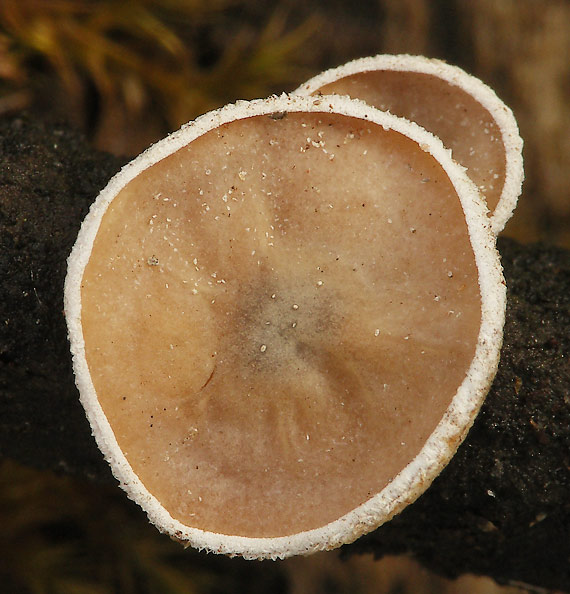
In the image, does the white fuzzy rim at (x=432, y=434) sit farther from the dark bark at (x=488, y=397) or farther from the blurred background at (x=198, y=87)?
the blurred background at (x=198, y=87)

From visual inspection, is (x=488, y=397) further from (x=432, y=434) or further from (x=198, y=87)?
(x=198, y=87)

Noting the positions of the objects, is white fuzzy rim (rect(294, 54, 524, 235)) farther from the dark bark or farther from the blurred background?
the blurred background

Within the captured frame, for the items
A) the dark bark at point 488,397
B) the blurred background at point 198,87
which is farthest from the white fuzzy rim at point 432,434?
the blurred background at point 198,87

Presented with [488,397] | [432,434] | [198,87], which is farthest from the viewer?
[198,87]

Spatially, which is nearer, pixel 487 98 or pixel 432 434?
pixel 432 434

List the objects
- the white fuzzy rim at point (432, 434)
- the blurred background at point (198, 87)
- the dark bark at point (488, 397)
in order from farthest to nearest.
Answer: the blurred background at point (198, 87) → the dark bark at point (488, 397) → the white fuzzy rim at point (432, 434)

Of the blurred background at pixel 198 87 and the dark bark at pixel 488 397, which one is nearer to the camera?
the dark bark at pixel 488 397

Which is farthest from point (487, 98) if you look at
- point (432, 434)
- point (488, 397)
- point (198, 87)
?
point (198, 87)
